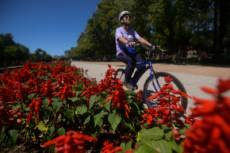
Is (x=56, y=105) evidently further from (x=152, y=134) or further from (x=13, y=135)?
(x=152, y=134)

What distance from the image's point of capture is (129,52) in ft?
19.8

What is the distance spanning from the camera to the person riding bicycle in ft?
19.4

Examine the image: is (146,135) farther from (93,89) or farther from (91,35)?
(91,35)

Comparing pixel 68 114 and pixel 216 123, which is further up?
pixel 216 123

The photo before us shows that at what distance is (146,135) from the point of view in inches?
78.7

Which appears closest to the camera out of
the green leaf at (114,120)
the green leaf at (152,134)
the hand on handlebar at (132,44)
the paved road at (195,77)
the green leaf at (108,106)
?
the green leaf at (152,134)

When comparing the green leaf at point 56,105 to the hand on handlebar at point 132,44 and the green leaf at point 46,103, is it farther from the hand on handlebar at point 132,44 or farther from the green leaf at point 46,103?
the hand on handlebar at point 132,44

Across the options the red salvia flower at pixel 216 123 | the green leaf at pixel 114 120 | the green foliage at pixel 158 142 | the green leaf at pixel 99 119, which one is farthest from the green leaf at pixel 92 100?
the red salvia flower at pixel 216 123

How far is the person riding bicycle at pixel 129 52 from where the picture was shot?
5913 millimetres

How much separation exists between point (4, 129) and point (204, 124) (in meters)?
2.87

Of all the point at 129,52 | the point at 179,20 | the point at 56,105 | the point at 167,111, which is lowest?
the point at 56,105

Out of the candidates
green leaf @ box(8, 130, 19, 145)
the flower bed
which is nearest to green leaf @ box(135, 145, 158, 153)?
the flower bed

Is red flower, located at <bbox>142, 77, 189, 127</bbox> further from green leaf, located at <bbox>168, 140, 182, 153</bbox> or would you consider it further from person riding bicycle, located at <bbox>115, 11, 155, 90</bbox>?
person riding bicycle, located at <bbox>115, 11, 155, 90</bbox>

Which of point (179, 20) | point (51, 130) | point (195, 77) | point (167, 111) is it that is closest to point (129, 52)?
point (51, 130)
